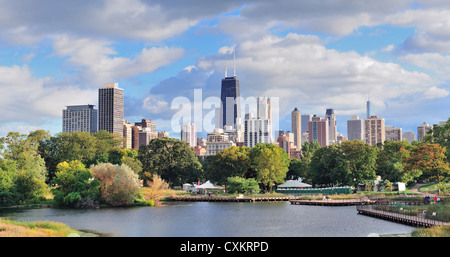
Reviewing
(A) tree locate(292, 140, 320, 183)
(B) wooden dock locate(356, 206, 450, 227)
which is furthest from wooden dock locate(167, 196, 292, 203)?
(B) wooden dock locate(356, 206, 450, 227)

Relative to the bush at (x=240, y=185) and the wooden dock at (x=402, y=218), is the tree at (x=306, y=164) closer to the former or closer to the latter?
the bush at (x=240, y=185)

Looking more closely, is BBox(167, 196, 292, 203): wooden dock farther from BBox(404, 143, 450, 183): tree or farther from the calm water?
BBox(404, 143, 450, 183): tree

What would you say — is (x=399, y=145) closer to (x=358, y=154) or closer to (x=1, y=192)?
(x=358, y=154)

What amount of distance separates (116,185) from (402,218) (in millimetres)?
34087

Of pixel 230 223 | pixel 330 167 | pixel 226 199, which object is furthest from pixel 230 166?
pixel 230 223

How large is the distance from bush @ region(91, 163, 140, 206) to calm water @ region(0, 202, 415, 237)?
8.06 meters

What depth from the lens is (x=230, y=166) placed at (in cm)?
7775

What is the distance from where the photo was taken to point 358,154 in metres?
73.8

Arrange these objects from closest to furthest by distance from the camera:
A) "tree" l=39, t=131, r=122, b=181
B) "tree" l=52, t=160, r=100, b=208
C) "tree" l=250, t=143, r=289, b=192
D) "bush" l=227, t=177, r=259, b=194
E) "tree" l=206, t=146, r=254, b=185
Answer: "tree" l=52, t=160, r=100, b=208, "bush" l=227, t=177, r=259, b=194, "tree" l=250, t=143, r=289, b=192, "tree" l=206, t=146, r=254, b=185, "tree" l=39, t=131, r=122, b=181

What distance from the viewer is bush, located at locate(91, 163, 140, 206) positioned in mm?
57219

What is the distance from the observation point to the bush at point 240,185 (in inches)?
2837

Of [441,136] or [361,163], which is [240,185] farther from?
[441,136]
